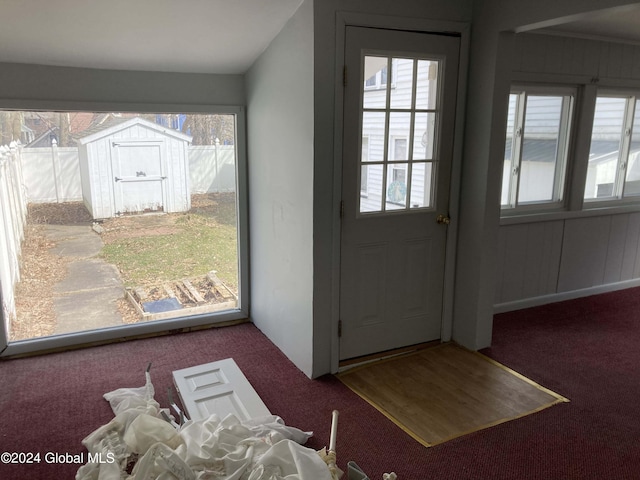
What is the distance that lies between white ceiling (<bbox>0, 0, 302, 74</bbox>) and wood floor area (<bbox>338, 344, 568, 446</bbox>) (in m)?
2.17

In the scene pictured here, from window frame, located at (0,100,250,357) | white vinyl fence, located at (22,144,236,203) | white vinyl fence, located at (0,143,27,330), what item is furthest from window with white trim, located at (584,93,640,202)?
white vinyl fence, located at (0,143,27,330)

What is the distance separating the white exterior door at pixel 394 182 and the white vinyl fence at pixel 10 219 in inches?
82.1

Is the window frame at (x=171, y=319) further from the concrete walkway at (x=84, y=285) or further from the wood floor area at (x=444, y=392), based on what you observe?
the wood floor area at (x=444, y=392)

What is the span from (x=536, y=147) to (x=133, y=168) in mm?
3135

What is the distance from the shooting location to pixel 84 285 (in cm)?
364

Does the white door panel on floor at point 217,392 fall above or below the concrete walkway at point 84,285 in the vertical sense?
below

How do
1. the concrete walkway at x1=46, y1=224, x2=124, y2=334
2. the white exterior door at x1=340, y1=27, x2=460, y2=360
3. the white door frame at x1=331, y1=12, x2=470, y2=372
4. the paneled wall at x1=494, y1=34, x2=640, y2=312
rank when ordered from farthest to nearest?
the paneled wall at x1=494, y1=34, x2=640, y2=312, the concrete walkway at x1=46, y1=224, x2=124, y2=334, the white exterior door at x1=340, y1=27, x2=460, y2=360, the white door frame at x1=331, y1=12, x2=470, y2=372

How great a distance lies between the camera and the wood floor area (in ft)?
8.92

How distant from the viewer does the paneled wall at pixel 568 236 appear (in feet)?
13.1

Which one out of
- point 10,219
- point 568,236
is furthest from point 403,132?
point 10,219

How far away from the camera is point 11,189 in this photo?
330cm

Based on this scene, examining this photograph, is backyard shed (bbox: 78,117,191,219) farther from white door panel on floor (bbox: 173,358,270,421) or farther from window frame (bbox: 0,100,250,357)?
white door panel on floor (bbox: 173,358,270,421)

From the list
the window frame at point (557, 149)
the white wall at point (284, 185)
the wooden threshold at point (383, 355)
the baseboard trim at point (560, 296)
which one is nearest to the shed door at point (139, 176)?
the white wall at point (284, 185)

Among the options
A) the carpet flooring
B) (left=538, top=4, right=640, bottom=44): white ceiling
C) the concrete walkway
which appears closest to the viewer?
the carpet flooring
